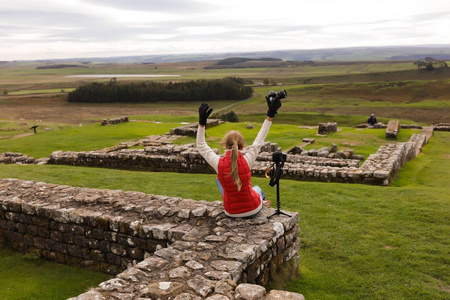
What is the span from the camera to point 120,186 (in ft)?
43.5

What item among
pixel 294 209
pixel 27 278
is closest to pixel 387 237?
pixel 294 209

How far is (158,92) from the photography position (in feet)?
260

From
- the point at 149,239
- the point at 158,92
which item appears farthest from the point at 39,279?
the point at 158,92

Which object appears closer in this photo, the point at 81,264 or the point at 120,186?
the point at 81,264

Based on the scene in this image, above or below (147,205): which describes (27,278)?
below

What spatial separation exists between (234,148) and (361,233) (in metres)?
4.07

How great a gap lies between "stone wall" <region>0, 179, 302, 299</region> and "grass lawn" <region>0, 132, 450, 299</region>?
3.11ft

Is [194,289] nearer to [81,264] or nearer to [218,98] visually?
[81,264]

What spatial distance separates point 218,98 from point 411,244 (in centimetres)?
7692

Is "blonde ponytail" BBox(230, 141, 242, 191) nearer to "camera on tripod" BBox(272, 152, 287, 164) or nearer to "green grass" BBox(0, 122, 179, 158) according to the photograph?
"camera on tripod" BBox(272, 152, 287, 164)

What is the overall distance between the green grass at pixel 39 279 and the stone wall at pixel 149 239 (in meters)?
0.22

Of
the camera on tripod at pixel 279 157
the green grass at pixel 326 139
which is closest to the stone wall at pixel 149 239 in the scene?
the camera on tripod at pixel 279 157

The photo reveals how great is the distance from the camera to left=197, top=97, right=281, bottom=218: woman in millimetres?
6277

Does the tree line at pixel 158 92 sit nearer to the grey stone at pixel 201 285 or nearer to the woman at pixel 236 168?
the woman at pixel 236 168
